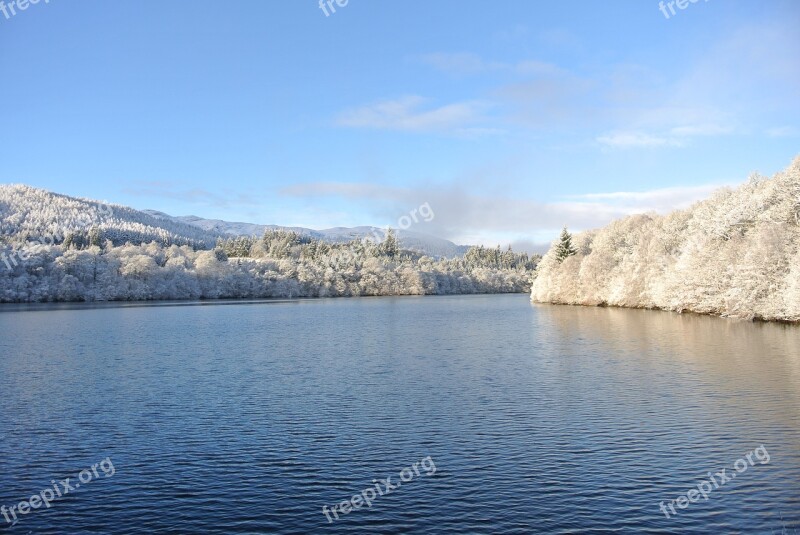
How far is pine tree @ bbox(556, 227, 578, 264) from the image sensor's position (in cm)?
13062

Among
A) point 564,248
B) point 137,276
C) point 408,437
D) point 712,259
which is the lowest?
point 408,437

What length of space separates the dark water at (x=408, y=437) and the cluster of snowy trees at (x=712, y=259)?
17290 mm

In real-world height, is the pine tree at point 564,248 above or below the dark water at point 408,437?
above

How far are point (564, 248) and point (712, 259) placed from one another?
5824 cm

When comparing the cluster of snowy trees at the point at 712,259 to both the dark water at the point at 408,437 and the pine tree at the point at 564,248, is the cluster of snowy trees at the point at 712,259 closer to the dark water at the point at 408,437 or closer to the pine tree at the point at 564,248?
the pine tree at the point at 564,248

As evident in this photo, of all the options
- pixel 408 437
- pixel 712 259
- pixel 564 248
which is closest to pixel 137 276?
pixel 564 248

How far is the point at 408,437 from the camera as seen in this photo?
78.2 ft

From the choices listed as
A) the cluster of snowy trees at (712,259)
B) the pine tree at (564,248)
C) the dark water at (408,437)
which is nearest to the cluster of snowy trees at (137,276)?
the pine tree at (564,248)

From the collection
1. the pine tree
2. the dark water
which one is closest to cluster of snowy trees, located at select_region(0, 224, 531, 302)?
the pine tree

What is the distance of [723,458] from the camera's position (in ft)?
68.2

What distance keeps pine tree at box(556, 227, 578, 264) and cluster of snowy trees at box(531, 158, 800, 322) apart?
29.0 ft

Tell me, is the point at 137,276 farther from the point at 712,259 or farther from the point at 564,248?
the point at 712,259

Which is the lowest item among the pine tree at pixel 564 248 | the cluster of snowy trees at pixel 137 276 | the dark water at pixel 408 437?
the dark water at pixel 408 437

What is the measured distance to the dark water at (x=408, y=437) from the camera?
16719 millimetres
